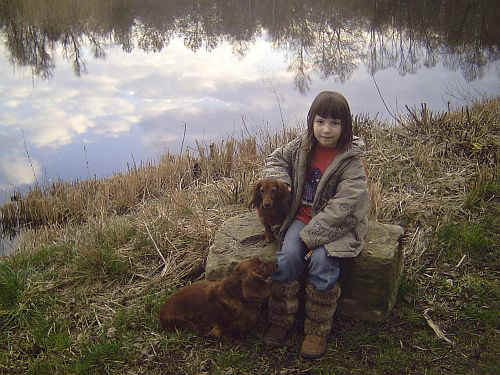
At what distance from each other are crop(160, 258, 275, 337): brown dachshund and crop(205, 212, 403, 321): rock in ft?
1.20

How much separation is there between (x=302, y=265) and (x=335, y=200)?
1.80 feet

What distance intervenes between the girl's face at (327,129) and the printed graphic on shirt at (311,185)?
28 cm

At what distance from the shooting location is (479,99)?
9891mm

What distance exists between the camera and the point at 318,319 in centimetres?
342

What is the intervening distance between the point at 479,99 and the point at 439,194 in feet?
17.5

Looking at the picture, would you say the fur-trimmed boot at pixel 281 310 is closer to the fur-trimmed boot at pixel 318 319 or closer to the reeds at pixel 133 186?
the fur-trimmed boot at pixel 318 319

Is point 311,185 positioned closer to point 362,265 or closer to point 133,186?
point 362,265

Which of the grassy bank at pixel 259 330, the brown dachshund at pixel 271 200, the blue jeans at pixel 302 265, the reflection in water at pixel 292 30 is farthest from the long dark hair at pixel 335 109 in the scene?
the reflection in water at pixel 292 30

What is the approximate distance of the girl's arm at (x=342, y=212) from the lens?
341 centimetres

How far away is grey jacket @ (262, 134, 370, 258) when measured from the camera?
11.2ft

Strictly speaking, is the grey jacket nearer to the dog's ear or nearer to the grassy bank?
the dog's ear

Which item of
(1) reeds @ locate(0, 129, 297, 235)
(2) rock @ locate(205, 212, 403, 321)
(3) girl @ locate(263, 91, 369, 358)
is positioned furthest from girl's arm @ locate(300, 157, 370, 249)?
(1) reeds @ locate(0, 129, 297, 235)

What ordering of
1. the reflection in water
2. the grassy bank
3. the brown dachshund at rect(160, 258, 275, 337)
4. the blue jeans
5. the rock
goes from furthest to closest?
the reflection in water
the rock
the grassy bank
the blue jeans
the brown dachshund at rect(160, 258, 275, 337)

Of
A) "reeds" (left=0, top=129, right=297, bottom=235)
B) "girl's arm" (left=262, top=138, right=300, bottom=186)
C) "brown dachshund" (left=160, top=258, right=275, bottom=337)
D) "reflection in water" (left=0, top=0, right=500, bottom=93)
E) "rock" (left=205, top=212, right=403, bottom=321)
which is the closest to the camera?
"brown dachshund" (left=160, top=258, right=275, bottom=337)
